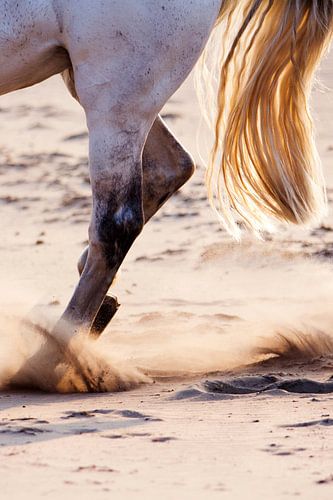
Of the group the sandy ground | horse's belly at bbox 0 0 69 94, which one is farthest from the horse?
the sandy ground

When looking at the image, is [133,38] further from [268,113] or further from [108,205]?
[268,113]

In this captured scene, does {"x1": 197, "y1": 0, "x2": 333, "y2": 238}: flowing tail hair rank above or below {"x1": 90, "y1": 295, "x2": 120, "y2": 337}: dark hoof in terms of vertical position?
above

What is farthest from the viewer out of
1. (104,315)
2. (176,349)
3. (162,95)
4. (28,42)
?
(176,349)

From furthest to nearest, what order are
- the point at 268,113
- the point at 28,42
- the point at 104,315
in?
the point at 268,113 < the point at 104,315 < the point at 28,42

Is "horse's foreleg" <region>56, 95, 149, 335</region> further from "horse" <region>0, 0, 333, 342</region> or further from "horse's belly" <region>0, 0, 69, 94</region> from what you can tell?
"horse's belly" <region>0, 0, 69, 94</region>

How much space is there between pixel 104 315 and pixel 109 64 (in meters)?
1.01

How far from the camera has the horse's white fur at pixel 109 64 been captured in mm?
4828

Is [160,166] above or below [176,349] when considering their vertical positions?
above

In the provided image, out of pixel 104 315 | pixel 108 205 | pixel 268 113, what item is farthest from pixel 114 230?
pixel 268 113

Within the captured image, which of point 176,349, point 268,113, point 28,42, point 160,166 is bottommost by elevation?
point 176,349

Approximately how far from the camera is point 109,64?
4.91 metres

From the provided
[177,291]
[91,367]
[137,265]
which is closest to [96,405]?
[91,367]

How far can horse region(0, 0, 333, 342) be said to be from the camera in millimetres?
4871

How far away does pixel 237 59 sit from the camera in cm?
545
